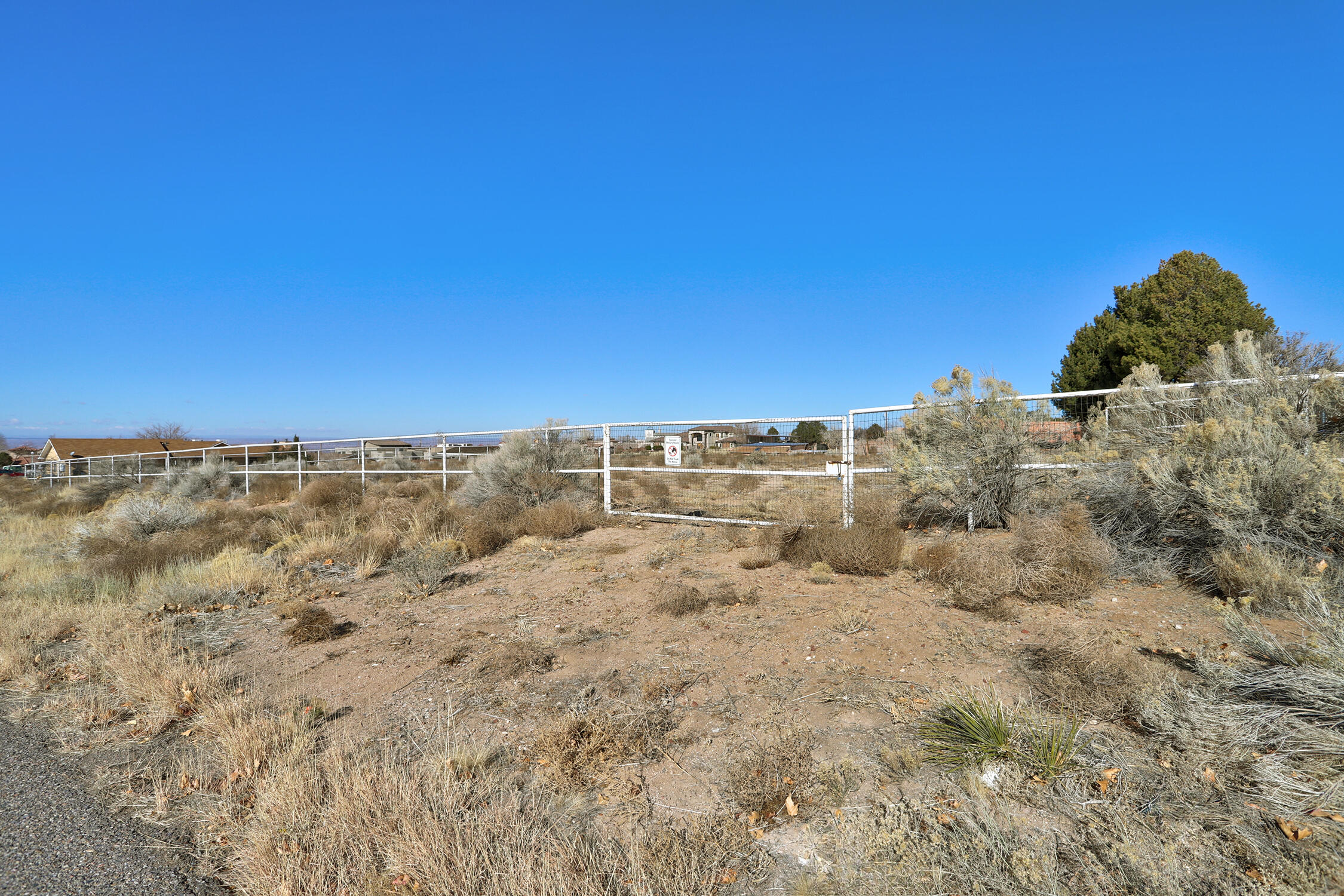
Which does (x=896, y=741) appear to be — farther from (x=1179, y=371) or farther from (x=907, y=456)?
(x=1179, y=371)

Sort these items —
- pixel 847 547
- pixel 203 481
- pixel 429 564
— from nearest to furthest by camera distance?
pixel 847 547 → pixel 429 564 → pixel 203 481

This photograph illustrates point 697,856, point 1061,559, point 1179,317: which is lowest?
point 697,856

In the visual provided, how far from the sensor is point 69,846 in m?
3.12

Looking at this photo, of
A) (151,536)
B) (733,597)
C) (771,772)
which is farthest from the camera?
(151,536)

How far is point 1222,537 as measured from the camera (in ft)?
20.2

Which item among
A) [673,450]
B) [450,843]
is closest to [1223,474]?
[450,843]

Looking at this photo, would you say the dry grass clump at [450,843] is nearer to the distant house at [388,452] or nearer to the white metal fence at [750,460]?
the white metal fence at [750,460]

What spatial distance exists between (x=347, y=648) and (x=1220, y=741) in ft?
21.4

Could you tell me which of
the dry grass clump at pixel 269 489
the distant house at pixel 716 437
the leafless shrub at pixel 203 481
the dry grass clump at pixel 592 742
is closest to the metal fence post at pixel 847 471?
the distant house at pixel 716 437

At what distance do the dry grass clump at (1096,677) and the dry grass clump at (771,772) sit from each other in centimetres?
166

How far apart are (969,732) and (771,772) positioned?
3.64 ft

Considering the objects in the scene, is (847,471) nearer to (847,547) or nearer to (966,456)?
(966,456)

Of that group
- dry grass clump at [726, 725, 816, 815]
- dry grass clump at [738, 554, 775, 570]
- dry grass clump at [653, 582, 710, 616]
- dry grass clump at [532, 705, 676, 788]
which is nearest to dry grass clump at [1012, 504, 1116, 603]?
dry grass clump at [738, 554, 775, 570]

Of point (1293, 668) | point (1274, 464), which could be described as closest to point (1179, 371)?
point (1274, 464)
